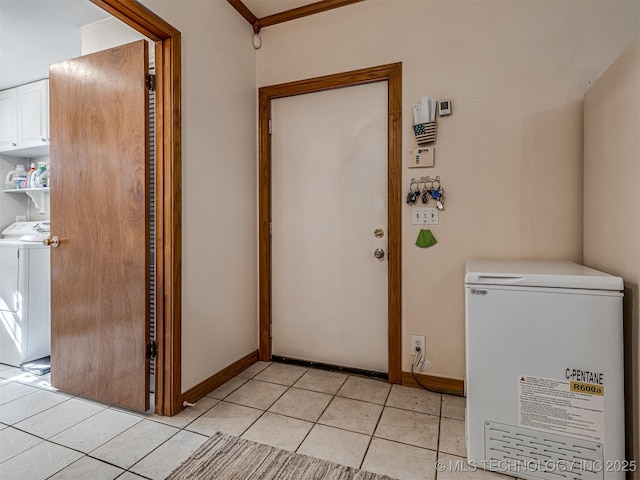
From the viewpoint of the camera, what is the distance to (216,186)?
2133 mm

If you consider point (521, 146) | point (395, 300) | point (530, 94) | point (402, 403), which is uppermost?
point (530, 94)

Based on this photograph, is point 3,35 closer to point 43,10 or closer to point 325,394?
point 43,10

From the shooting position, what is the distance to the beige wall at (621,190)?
1.23 m

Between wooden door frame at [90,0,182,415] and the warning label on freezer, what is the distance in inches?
66.9

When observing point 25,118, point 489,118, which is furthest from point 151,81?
point 25,118

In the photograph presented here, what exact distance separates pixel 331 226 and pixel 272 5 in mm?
1642

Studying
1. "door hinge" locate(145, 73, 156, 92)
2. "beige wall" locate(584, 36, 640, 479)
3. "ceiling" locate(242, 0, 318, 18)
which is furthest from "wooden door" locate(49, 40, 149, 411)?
"beige wall" locate(584, 36, 640, 479)

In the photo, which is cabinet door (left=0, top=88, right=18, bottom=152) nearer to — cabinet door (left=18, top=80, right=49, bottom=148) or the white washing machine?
cabinet door (left=18, top=80, right=49, bottom=148)

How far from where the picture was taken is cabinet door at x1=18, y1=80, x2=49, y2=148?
312cm

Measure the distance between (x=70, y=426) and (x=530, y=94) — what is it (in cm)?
305

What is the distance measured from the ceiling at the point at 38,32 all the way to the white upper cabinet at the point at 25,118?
0.51 ft

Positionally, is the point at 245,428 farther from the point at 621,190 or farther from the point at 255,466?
the point at 621,190

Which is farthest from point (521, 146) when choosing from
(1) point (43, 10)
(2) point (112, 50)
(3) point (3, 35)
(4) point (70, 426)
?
(3) point (3, 35)

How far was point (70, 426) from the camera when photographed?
1.65m
